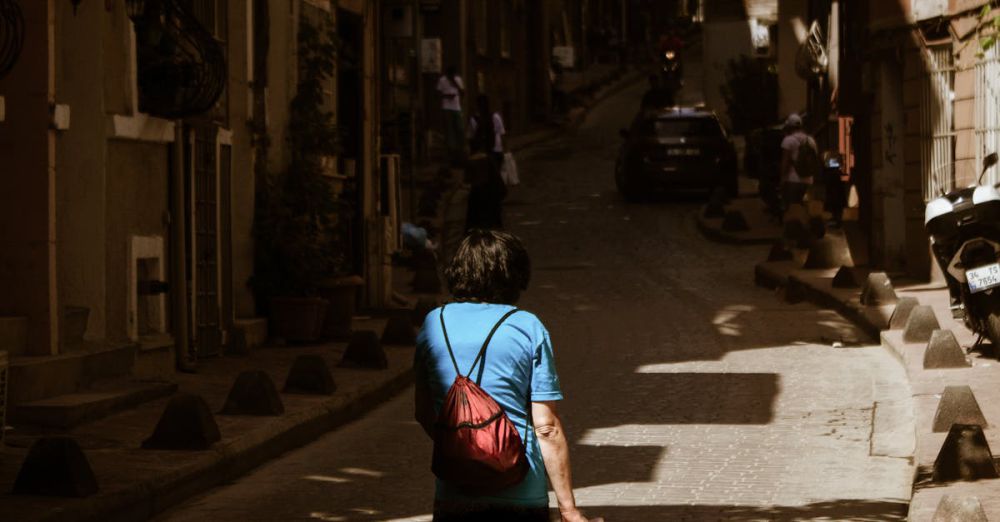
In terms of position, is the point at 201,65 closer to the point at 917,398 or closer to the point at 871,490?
the point at 917,398

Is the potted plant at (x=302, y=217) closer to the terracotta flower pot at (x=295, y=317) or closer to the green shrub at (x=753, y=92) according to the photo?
the terracotta flower pot at (x=295, y=317)

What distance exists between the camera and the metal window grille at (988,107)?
1891 cm

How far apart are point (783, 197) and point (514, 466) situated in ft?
76.0

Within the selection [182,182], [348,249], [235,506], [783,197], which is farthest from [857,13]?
[235,506]

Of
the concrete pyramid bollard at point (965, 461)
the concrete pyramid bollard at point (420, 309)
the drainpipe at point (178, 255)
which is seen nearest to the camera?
the concrete pyramid bollard at point (965, 461)

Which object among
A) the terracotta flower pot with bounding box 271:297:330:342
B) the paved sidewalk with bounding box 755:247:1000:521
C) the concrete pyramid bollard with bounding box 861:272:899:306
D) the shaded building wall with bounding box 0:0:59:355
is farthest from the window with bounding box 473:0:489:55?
the shaded building wall with bounding box 0:0:59:355

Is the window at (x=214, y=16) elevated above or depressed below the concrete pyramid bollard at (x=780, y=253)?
above

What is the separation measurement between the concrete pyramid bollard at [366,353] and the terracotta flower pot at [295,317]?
2172mm

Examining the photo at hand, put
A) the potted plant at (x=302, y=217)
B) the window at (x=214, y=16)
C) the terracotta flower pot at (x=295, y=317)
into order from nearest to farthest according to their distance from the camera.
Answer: the window at (x=214, y=16) → the terracotta flower pot at (x=295, y=317) → the potted plant at (x=302, y=217)

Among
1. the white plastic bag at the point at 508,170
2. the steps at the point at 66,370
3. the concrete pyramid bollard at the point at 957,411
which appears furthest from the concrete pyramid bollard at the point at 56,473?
the white plastic bag at the point at 508,170

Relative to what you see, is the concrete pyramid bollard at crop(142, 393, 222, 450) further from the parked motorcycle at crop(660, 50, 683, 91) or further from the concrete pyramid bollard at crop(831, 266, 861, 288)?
the parked motorcycle at crop(660, 50, 683, 91)

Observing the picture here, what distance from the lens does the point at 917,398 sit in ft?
38.9

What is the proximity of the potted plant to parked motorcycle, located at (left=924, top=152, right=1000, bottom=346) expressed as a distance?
5.91m

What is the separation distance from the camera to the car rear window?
33156mm
